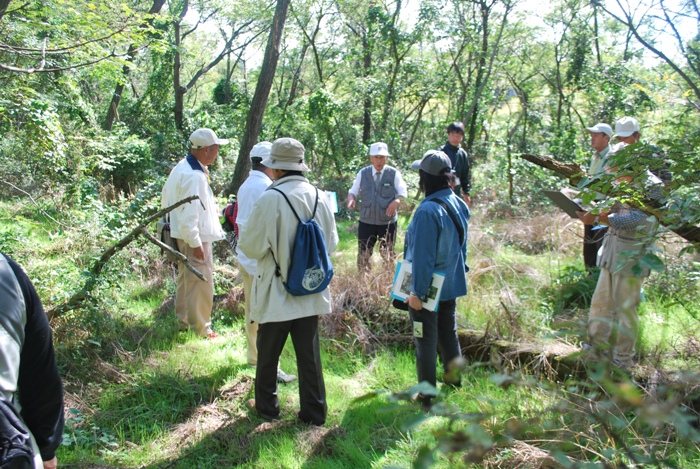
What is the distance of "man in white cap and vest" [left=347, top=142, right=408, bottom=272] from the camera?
6.47m

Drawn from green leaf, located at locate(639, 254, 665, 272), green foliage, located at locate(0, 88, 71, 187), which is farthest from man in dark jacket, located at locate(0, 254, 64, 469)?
green foliage, located at locate(0, 88, 71, 187)

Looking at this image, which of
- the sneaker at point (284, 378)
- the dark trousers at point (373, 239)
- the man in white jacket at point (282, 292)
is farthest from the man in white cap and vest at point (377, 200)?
the man in white jacket at point (282, 292)

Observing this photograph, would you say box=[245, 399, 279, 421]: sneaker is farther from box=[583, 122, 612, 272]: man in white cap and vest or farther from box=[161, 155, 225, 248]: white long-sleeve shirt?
box=[583, 122, 612, 272]: man in white cap and vest

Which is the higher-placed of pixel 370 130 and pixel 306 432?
pixel 370 130

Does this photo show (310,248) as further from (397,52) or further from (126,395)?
(397,52)

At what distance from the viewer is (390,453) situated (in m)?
3.34

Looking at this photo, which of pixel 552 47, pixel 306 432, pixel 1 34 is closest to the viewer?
pixel 306 432

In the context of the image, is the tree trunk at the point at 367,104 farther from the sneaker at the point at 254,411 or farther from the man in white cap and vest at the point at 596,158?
the sneaker at the point at 254,411

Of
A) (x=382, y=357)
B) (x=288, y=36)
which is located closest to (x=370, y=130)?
(x=288, y=36)

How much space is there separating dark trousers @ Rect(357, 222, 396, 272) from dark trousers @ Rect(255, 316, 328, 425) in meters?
2.70

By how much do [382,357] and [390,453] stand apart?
146 centimetres

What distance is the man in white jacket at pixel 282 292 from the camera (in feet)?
11.3

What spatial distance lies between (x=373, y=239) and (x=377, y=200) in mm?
583

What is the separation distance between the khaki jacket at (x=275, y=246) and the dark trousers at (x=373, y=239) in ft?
9.18
